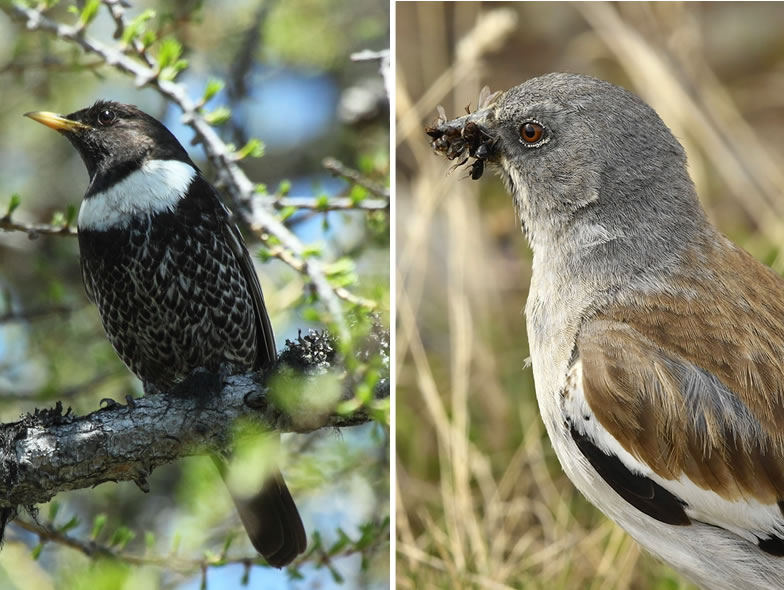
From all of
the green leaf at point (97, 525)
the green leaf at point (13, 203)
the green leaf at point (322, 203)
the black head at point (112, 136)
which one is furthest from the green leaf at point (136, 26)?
the green leaf at point (97, 525)

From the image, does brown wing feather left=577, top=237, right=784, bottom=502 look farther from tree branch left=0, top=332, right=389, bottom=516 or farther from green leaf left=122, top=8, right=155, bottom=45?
green leaf left=122, top=8, right=155, bottom=45

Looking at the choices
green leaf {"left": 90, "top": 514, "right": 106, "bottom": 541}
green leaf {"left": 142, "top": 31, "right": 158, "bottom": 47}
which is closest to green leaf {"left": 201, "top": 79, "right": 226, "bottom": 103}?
green leaf {"left": 142, "top": 31, "right": 158, "bottom": 47}

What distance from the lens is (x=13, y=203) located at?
5.28ft

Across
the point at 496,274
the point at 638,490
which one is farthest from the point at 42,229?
the point at 496,274

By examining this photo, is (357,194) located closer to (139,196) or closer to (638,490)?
(139,196)

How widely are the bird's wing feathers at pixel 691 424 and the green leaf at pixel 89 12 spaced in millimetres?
1045

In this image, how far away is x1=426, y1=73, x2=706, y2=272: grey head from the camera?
170 cm

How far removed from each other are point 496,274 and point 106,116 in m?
1.65

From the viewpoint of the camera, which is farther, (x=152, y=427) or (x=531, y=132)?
(x=531, y=132)

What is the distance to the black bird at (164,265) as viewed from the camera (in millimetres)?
1611

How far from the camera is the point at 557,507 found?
2.39m

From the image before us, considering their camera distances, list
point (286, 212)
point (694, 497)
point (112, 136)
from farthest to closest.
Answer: point (286, 212), point (112, 136), point (694, 497)

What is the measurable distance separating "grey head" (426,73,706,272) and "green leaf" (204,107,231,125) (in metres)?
0.53

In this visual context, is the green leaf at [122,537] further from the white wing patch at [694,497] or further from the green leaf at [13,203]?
the white wing patch at [694,497]
